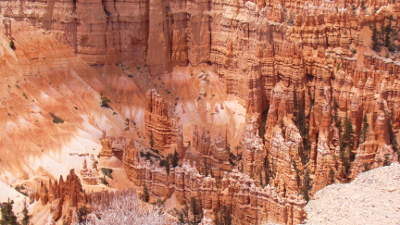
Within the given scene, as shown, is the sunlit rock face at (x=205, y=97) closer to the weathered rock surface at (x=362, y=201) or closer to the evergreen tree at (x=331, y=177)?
the evergreen tree at (x=331, y=177)

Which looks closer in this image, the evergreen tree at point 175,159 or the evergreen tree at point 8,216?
the evergreen tree at point 8,216

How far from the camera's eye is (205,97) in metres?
A: 44.4

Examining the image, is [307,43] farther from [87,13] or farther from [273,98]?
[87,13]

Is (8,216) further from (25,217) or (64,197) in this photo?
(64,197)

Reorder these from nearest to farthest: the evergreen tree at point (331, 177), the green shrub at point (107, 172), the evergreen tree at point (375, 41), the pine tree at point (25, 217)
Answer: the pine tree at point (25, 217) < the green shrub at point (107, 172) < the evergreen tree at point (331, 177) < the evergreen tree at point (375, 41)

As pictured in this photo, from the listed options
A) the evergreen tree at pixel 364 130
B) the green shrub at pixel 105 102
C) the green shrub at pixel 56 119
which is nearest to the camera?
the evergreen tree at pixel 364 130

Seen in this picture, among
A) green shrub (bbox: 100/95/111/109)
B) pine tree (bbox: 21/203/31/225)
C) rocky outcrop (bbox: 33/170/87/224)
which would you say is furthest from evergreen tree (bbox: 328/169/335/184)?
Result: pine tree (bbox: 21/203/31/225)

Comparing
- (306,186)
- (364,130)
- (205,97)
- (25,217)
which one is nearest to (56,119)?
(205,97)

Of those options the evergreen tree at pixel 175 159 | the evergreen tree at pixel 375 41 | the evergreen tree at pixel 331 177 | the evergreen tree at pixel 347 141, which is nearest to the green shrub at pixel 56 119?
the evergreen tree at pixel 175 159

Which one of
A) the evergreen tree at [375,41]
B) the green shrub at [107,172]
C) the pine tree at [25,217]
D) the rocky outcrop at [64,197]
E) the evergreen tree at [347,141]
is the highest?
the evergreen tree at [375,41]

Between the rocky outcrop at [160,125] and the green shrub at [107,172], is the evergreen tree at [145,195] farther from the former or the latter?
the rocky outcrop at [160,125]

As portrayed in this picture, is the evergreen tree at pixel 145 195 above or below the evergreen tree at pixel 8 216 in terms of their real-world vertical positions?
below

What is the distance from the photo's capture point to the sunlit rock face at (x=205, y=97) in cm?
3638

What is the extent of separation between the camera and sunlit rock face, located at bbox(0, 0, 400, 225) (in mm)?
36375
